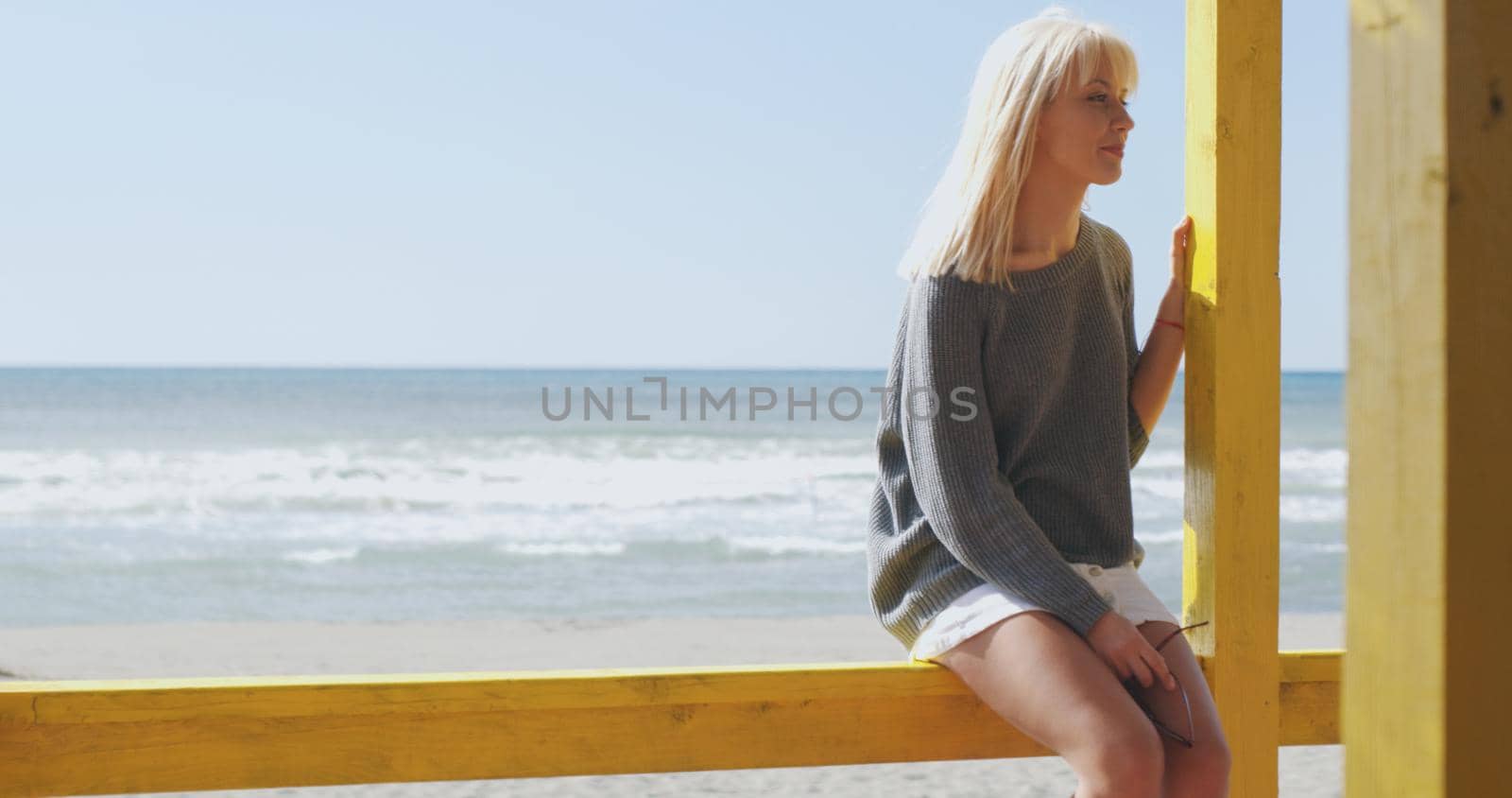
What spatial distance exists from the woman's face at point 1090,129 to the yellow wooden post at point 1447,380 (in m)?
0.97

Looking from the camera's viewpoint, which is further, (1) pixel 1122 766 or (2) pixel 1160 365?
(2) pixel 1160 365

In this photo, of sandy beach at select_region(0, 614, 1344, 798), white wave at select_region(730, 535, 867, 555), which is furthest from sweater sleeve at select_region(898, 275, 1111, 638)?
white wave at select_region(730, 535, 867, 555)

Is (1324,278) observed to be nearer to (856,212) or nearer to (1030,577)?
(856,212)

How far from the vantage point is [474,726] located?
5.19ft

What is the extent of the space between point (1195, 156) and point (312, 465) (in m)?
13.2

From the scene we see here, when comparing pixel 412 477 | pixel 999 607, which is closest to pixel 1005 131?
pixel 999 607

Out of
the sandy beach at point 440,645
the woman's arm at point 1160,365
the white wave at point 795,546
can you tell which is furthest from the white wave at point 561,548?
the woman's arm at point 1160,365

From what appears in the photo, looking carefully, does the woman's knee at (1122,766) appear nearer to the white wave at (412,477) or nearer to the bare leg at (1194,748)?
the bare leg at (1194,748)

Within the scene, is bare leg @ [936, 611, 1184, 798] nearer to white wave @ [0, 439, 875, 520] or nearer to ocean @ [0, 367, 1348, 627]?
ocean @ [0, 367, 1348, 627]

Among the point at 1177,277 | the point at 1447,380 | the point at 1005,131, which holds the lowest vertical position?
the point at 1447,380

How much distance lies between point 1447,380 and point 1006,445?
1.00 metres

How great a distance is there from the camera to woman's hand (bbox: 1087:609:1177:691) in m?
1.49

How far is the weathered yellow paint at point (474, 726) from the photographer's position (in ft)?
4.97

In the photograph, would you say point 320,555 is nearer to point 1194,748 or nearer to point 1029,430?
point 1029,430
